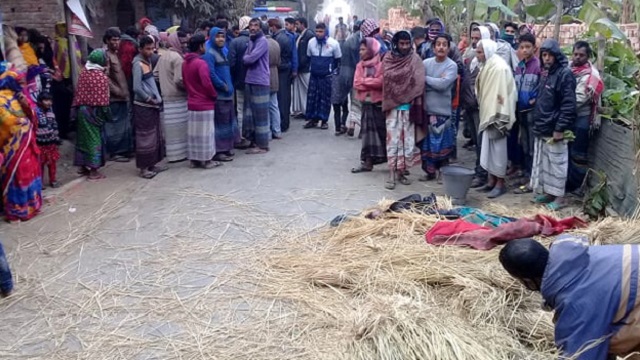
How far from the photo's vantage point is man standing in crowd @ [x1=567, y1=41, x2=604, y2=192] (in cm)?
581

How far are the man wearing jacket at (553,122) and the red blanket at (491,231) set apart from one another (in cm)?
112

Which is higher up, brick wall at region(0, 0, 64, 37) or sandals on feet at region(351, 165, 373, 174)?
brick wall at region(0, 0, 64, 37)

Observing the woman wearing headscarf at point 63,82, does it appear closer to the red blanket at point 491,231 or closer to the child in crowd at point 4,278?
the child in crowd at point 4,278

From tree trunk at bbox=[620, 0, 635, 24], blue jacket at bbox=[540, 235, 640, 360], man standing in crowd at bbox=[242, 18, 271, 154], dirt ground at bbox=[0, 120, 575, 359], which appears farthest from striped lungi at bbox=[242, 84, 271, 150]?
blue jacket at bbox=[540, 235, 640, 360]

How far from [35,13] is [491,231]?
26.2 ft

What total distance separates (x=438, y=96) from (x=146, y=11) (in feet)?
28.4

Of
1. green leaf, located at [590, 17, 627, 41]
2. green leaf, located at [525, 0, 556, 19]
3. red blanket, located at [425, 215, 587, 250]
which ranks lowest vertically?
red blanket, located at [425, 215, 587, 250]

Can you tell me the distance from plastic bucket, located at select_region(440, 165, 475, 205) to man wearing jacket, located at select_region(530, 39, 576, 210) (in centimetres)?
71

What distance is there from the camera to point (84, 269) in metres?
4.59

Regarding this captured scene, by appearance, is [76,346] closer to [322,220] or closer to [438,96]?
[322,220]

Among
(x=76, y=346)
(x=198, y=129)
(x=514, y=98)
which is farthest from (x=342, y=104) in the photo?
(x=76, y=346)

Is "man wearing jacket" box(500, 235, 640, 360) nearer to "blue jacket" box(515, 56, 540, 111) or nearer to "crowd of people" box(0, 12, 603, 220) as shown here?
"crowd of people" box(0, 12, 603, 220)

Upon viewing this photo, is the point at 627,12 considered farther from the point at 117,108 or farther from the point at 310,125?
the point at 117,108

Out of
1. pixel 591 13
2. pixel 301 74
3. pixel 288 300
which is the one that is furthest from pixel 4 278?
pixel 301 74
